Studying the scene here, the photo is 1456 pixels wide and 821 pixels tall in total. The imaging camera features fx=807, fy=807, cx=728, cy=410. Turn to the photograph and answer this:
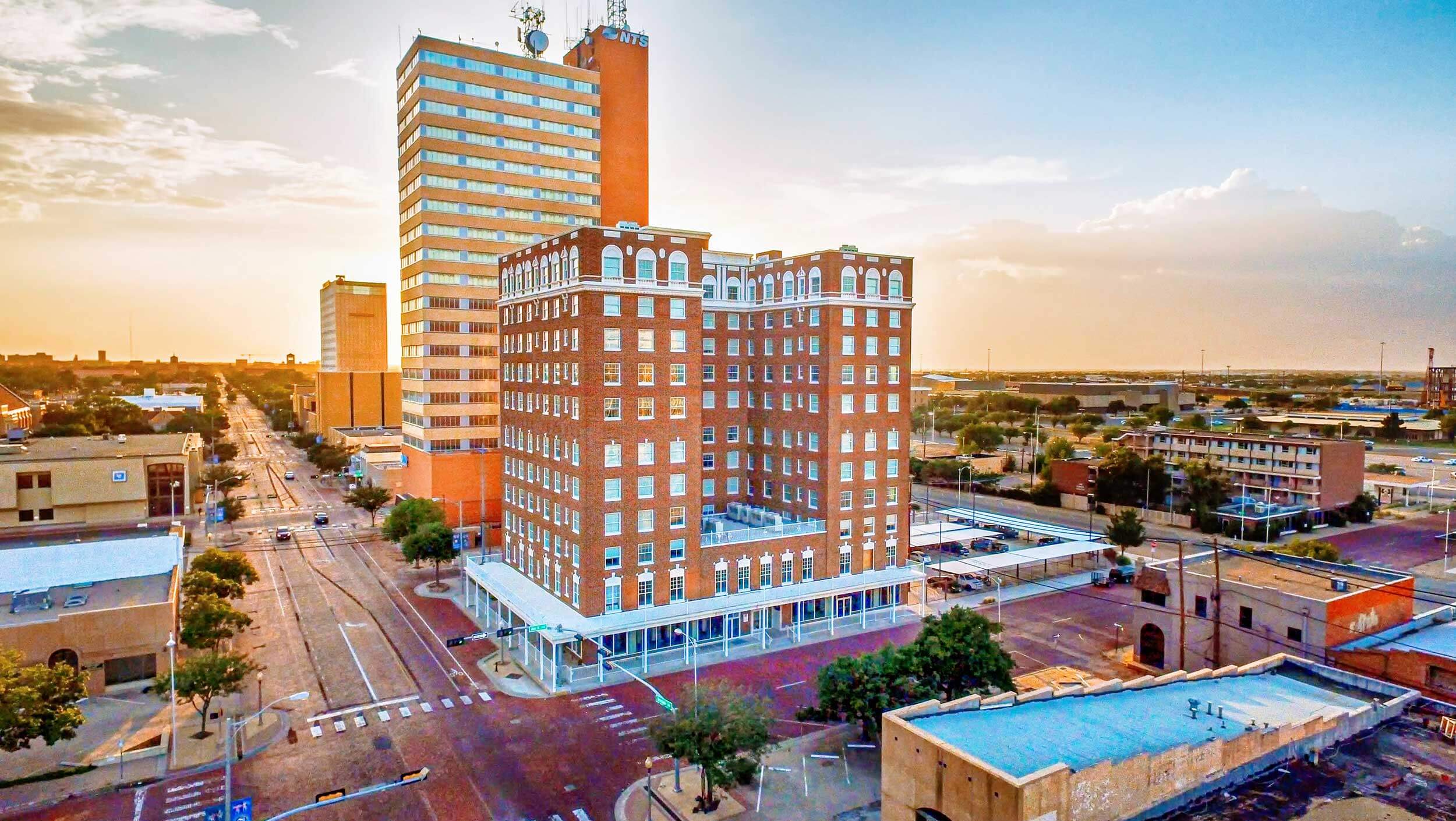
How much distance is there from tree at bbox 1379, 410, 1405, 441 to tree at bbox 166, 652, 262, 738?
22019 cm

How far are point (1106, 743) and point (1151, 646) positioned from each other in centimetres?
3035

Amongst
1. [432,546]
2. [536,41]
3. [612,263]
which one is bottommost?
[432,546]

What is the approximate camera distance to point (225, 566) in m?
61.2

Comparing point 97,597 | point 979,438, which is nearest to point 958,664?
point 97,597

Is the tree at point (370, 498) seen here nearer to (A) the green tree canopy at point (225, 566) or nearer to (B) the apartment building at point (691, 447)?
(B) the apartment building at point (691, 447)

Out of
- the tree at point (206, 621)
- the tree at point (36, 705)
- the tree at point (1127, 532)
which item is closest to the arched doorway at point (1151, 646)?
the tree at point (1127, 532)

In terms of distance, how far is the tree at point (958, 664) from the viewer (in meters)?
41.2

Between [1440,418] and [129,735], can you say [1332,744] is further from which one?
[1440,418]

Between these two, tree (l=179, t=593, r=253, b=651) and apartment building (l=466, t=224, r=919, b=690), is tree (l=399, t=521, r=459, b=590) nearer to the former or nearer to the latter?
apartment building (l=466, t=224, r=919, b=690)

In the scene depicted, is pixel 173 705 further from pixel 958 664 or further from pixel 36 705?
pixel 958 664

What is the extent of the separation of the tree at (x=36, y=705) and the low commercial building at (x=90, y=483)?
6761cm

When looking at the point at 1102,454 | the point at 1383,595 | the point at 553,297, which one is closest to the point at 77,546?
the point at 553,297

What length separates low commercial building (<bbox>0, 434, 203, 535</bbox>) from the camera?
91.5 meters

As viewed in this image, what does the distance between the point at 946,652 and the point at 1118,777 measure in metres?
15.0
